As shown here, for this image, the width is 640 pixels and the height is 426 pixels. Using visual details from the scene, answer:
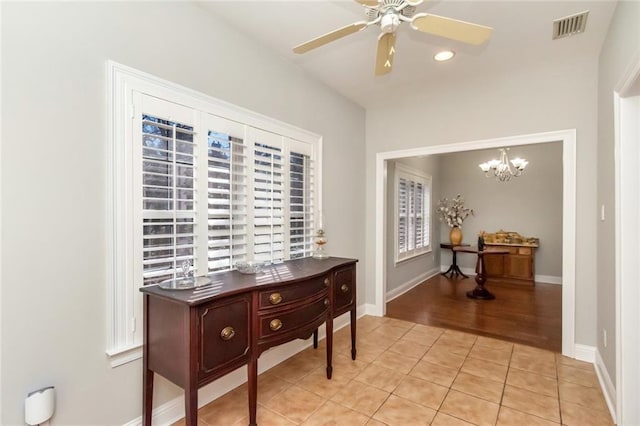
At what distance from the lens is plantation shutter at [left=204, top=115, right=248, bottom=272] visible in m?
2.27

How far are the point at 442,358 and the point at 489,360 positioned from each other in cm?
43

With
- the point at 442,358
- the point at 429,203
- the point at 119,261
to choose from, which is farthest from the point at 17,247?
the point at 429,203

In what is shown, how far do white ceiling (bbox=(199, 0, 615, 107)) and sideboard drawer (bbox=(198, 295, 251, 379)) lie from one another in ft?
6.77

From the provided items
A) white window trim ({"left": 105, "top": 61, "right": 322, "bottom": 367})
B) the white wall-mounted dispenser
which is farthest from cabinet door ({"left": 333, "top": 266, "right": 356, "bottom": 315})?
the white wall-mounted dispenser

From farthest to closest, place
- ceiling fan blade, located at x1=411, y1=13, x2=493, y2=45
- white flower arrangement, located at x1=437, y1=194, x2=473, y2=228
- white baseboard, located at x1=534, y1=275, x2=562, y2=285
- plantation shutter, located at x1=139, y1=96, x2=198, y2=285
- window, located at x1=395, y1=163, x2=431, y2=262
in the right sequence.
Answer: white flower arrangement, located at x1=437, y1=194, x2=473, y2=228 < white baseboard, located at x1=534, y1=275, x2=562, y2=285 < window, located at x1=395, y1=163, x2=431, y2=262 < plantation shutter, located at x1=139, y1=96, x2=198, y2=285 < ceiling fan blade, located at x1=411, y1=13, x2=493, y2=45

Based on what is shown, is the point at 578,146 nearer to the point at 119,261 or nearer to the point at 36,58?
the point at 119,261

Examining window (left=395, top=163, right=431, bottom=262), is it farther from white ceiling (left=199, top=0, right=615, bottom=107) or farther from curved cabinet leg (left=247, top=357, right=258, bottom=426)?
curved cabinet leg (left=247, top=357, right=258, bottom=426)

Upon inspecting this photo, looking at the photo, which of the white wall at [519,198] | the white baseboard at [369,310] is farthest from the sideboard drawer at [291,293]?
the white wall at [519,198]

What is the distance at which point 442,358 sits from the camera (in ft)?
9.72

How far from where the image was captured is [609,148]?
2320mm

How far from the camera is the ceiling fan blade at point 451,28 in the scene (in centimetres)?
156

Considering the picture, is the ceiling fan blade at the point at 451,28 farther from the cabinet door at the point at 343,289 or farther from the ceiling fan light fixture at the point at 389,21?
the cabinet door at the point at 343,289

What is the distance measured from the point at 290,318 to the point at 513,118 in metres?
3.09

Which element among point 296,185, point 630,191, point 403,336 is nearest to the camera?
point 630,191
